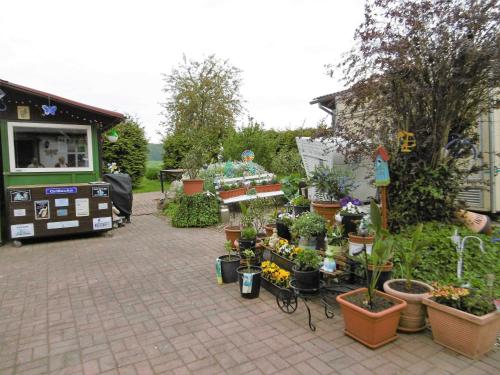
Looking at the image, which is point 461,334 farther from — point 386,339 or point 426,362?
point 386,339

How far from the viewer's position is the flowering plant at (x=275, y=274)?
3910mm

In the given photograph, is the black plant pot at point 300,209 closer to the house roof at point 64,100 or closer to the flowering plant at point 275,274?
the flowering plant at point 275,274

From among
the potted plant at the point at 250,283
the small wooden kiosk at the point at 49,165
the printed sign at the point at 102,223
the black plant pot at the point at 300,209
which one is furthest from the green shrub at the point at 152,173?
the potted plant at the point at 250,283

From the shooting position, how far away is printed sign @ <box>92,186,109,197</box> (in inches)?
289

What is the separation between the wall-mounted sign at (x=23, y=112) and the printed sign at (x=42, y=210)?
6.58ft

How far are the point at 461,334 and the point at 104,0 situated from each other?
7.19 m

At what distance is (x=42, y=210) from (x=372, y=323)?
6.64m

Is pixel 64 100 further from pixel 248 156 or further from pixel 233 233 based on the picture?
pixel 248 156

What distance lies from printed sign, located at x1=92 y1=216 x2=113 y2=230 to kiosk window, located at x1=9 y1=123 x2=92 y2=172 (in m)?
1.50

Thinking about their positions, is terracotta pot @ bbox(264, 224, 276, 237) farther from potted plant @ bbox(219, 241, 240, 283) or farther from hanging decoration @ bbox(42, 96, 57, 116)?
hanging decoration @ bbox(42, 96, 57, 116)

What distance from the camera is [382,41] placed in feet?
15.4

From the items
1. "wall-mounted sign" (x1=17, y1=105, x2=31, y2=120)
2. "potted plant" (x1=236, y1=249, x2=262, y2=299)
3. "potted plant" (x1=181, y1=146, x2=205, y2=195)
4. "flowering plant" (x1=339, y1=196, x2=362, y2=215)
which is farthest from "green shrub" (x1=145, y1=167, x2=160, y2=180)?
"potted plant" (x1=236, y1=249, x2=262, y2=299)

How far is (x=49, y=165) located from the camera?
785cm

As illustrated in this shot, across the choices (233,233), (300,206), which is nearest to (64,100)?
(233,233)
